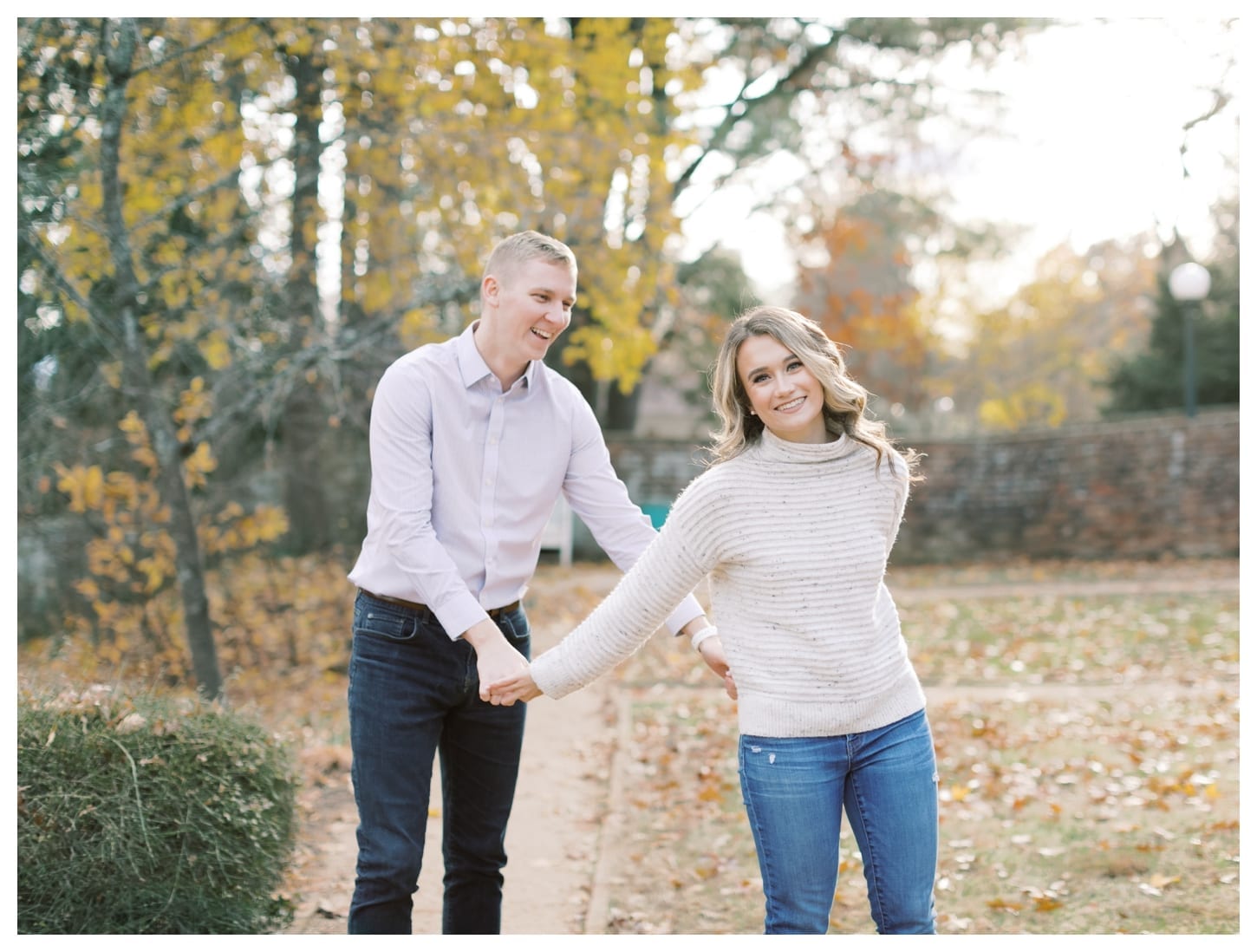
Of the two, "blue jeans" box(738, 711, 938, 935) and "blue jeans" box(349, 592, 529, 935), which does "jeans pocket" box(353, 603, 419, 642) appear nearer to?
"blue jeans" box(349, 592, 529, 935)

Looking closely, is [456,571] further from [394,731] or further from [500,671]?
[394,731]

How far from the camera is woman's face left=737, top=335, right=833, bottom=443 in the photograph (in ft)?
9.26

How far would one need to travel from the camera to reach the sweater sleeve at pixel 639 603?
282 cm

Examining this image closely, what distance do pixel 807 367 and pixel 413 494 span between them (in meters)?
1.05

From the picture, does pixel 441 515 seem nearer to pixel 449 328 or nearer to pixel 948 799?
pixel 948 799

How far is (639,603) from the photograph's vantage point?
2898mm

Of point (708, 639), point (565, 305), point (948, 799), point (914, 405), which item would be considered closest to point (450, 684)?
point (708, 639)

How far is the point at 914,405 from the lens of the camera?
29.0m

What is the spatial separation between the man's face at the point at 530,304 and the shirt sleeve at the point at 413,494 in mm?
266

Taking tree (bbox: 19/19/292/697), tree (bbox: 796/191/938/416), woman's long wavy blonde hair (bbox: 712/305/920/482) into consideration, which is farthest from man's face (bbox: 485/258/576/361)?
tree (bbox: 796/191/938/416)

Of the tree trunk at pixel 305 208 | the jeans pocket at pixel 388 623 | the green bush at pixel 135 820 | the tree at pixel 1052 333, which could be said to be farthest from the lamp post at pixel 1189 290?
the jeans pocket at pixel 388 623

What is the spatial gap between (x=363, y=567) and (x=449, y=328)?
7.88 m

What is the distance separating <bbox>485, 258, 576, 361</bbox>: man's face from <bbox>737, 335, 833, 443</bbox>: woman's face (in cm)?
54

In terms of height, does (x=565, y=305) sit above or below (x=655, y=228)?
below
